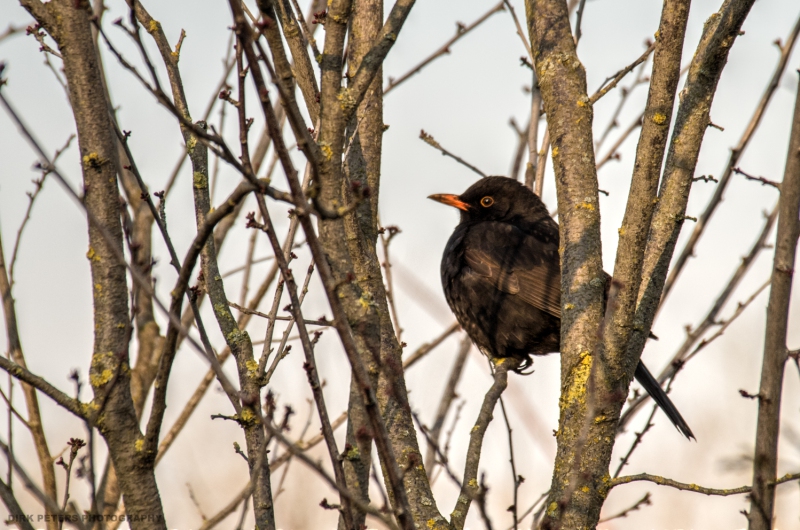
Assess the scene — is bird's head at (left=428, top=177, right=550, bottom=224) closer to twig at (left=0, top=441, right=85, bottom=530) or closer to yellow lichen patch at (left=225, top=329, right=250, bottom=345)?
yellow lichen patch at (left=225, top=329, right=250, bottom=345)

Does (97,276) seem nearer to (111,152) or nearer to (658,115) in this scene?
(111,152)

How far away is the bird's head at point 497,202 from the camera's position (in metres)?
6.15

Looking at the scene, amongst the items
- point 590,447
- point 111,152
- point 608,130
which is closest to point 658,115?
point 590,447

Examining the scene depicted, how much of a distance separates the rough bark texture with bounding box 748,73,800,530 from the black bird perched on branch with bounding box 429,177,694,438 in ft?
9.80

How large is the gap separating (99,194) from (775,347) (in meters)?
2.12

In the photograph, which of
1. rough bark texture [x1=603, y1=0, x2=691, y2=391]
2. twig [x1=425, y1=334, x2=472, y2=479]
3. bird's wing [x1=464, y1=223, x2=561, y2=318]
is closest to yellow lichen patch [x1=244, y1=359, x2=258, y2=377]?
rough bark texture [x1=603, y1=0, x2=691, y2=391]

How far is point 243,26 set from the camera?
1.66m

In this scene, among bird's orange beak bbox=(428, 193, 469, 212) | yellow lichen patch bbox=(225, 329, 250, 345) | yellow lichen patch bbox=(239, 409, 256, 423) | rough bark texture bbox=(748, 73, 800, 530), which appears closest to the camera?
rough bark texture bbox=(748, 73, 800, 530)

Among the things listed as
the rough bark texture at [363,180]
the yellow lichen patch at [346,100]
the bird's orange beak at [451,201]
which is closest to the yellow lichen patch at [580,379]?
the rough bark texture at [363,180]

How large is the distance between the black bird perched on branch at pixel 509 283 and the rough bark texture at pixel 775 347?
2989 mm

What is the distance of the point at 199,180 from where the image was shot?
3.18m

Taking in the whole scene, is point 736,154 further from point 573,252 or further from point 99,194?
point 99,194

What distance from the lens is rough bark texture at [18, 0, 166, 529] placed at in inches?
98.9

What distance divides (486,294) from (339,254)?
3181 millimetres
